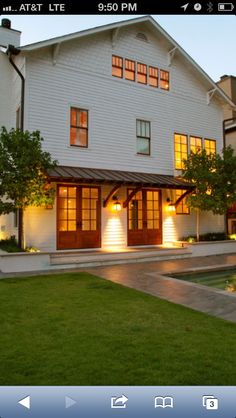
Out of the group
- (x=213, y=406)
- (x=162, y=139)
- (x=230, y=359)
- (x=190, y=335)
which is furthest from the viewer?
(x=162, y=139)

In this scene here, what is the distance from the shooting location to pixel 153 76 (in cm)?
1461

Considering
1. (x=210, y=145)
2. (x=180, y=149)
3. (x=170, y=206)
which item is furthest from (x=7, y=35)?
(x=210, y=145)

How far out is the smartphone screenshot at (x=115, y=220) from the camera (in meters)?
2.07

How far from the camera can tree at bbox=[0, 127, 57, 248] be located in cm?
923

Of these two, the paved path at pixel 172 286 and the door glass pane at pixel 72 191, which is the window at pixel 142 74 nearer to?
the door glass pane at pixel 72 191

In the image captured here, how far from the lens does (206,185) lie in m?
13.0

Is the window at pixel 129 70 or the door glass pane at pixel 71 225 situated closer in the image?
the door glass pane at pixel 71 225

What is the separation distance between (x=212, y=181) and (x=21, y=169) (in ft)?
24.3

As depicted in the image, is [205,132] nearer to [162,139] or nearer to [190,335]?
[162,139]

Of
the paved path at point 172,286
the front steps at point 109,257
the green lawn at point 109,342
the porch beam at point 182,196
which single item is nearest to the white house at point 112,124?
the porch beam at point 182,196

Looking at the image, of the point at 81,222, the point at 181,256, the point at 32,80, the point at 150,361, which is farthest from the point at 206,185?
the point at 150,361

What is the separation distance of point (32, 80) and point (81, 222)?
5.43 metres

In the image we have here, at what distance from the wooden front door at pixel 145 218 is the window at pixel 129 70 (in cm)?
493
